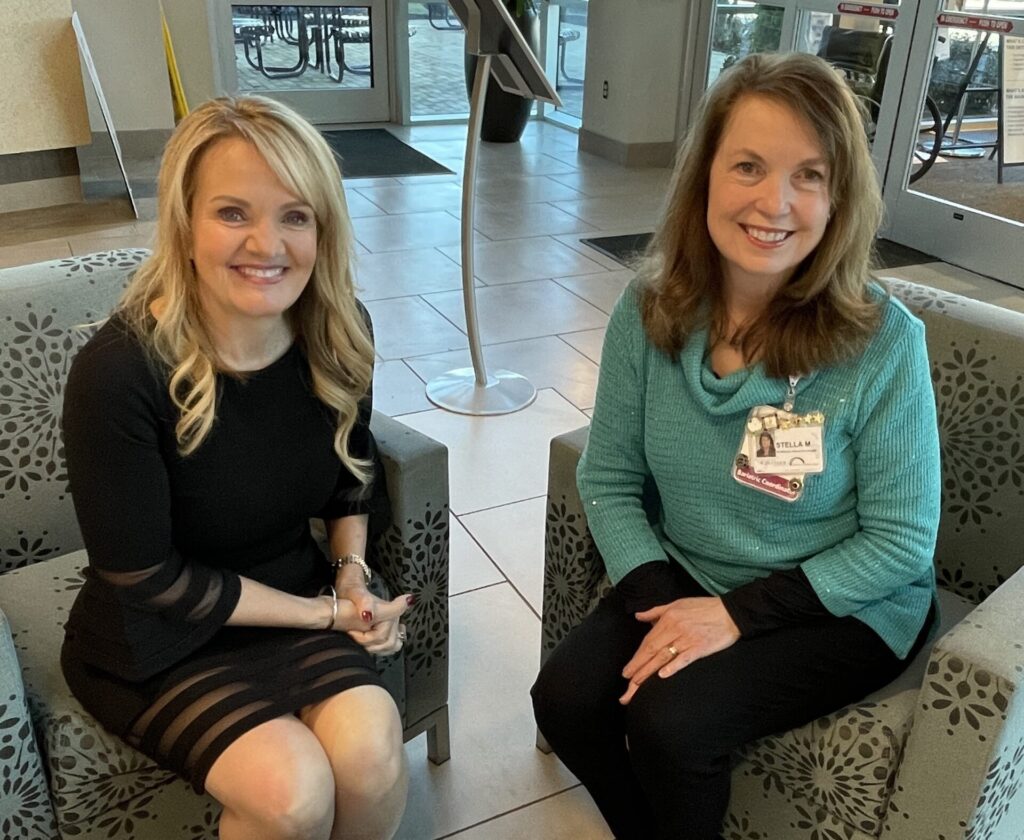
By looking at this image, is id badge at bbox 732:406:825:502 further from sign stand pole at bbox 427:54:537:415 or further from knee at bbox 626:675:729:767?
sign stand pole at bbox 427:54:537:415

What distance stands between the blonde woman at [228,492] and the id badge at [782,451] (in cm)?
60

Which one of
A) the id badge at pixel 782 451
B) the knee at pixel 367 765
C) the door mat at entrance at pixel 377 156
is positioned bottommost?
the door mat at entrance at pixel 377 156

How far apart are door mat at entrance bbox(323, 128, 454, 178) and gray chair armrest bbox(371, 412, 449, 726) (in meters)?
4.30

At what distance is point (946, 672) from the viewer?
3.68 ft

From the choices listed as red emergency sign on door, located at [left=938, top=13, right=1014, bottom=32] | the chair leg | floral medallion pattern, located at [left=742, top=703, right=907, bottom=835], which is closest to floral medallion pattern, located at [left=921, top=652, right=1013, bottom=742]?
floral medallion pattern, located at [left=742, top=703, right=907, bottom=835]

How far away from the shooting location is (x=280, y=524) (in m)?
1.40

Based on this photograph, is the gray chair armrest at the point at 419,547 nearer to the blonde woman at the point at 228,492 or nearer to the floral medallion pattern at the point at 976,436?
the blonde woman at the point at 228,492

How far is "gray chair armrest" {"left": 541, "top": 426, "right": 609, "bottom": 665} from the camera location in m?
1.61

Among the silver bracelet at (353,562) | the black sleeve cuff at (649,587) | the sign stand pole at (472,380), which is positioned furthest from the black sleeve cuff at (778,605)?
the sign stand pole at (472,380)

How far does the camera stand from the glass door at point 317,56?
22.0 ft

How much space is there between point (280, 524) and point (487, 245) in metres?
3.40

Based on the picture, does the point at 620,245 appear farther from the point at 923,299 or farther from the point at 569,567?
the point at 569,567

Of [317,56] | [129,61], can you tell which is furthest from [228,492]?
[317,56]

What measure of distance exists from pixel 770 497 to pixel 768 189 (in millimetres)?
419
